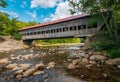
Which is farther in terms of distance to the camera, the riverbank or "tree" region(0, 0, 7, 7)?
"tree" region(0, 0, 7, 7)

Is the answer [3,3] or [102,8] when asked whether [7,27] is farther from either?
[102,8]

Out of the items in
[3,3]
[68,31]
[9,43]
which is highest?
[3,3]

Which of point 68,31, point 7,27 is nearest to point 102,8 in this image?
point 68,31

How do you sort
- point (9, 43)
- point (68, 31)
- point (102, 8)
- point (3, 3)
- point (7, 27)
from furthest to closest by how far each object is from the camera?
point (7, 27)
point (3, 3)
point (9, 43)
point (68, 31)
point (102, 8)

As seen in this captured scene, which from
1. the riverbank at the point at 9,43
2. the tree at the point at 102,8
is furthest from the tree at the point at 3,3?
the tree at the point at 102,8

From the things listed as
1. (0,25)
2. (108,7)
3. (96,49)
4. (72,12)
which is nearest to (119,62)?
(96,49)

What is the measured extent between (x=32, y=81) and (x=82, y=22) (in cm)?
1457

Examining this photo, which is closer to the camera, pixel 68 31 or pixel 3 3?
pixel 68 31

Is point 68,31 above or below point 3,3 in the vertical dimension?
below

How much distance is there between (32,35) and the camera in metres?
30.4

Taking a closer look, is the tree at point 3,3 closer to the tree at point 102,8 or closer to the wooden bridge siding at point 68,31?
the wooden bridge siding at point 68,31

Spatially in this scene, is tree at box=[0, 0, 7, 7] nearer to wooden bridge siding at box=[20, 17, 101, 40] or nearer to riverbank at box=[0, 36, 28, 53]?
riverbank at box=[0, 36, 28, 53]

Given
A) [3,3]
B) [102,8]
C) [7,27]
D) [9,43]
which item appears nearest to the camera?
[102,8]

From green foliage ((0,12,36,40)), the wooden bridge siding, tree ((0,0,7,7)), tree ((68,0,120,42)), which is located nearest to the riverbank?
green foliage ((0,12,36,40))
